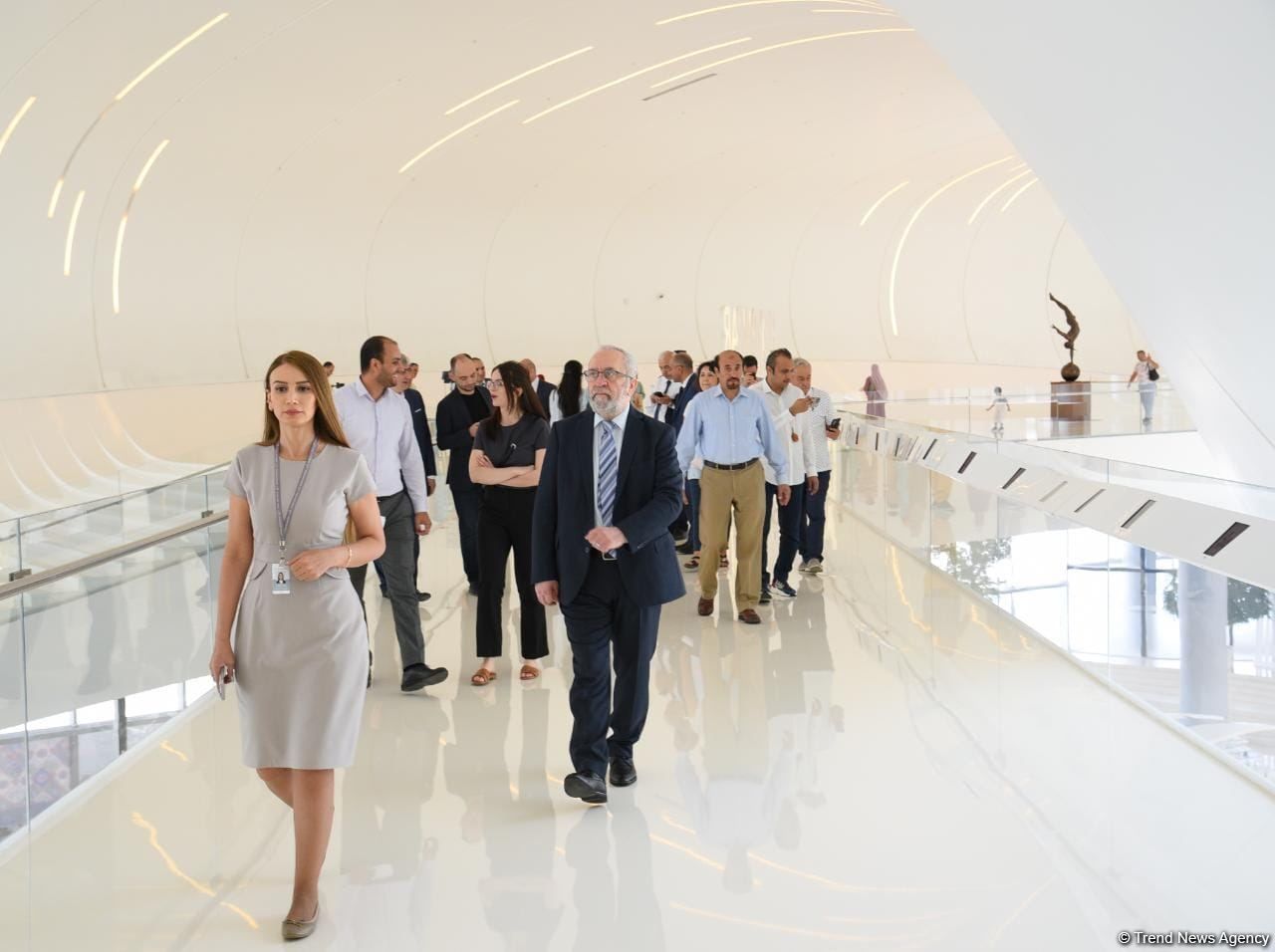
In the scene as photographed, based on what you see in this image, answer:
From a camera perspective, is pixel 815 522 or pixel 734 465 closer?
pixel 734 465

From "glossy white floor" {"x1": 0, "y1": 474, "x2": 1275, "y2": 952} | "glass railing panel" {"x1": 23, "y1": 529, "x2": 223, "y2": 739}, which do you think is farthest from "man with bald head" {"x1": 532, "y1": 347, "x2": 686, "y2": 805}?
"glass railing panel" {"x1": 23, "y1": 529, "x2": 223, "y2": 739}

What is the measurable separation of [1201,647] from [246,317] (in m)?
24.4

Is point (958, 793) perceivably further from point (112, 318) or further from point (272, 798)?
point (112, 318)

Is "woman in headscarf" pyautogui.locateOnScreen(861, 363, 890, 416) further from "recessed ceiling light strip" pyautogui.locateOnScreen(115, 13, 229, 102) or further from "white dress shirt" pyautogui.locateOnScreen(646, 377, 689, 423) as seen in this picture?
"recessed ceiling light strip" pyautogui.locateOnScreen(115, 13, 229, 102)

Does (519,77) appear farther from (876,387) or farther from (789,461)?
(789,461)

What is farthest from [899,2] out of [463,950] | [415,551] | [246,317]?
[246,317]

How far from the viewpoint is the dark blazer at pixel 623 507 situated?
483 cm

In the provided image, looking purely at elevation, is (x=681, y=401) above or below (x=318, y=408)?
above

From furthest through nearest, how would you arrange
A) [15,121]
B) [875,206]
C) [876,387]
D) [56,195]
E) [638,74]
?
1. [875,206]
2. [876,387]
3. [638,74]
4. [56,195]
5. [15,121]

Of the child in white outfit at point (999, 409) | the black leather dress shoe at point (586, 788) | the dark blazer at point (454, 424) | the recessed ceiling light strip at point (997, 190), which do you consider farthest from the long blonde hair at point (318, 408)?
the recessed ceiling light strip at point (997, 190)

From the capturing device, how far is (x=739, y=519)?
819cm

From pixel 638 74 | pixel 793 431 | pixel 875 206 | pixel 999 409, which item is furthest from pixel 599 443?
pixel 875 206

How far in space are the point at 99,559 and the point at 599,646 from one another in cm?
197

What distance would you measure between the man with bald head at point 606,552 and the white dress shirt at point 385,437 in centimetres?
165
